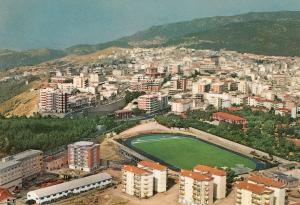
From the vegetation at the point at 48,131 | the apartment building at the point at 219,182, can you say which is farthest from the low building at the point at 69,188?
the vegetation at the point at 48,131

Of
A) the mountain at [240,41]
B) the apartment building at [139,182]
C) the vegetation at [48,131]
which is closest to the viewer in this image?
Answer: the apartment building at [139,182]

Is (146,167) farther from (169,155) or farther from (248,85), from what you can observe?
(248,85)

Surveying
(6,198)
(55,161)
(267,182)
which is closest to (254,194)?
(267,182)

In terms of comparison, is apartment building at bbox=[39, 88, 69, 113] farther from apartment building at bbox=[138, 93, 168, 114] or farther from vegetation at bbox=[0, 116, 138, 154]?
apartment building at bbox=[138, 93, 168, 114]

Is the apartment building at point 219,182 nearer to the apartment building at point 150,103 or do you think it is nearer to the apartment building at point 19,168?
the apartment building at point 19,168

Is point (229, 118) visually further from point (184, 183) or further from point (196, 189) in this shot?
point (196, 189)
